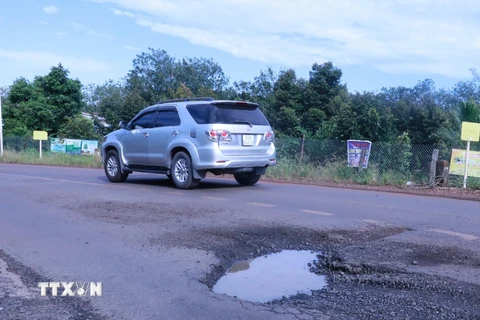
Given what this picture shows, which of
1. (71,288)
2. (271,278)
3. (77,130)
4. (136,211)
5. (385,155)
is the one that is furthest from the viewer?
(77,130)

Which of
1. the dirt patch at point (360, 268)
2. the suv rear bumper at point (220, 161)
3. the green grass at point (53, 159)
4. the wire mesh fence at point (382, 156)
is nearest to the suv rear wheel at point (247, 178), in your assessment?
the suv rear bumper at point (220, 161)

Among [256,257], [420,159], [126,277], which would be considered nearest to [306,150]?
[420,159]

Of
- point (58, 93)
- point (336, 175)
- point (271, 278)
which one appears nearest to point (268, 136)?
point (336, 175)

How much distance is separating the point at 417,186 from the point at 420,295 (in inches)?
380

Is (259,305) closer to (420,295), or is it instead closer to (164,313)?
(164,313)

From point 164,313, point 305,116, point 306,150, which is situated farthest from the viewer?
point 305,116

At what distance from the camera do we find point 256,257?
5754 mm

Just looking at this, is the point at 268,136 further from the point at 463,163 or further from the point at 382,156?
the point at 382,156

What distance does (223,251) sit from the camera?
230 inches

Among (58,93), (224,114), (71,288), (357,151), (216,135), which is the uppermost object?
(58,93)

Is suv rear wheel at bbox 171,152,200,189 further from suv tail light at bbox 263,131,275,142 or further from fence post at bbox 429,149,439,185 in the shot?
fence post at bbox 429,149,439,185

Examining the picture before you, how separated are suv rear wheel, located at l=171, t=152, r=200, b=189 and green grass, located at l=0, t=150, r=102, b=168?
13476 mm

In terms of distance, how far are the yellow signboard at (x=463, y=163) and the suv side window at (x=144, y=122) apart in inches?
304

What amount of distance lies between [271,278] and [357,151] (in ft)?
36.7
